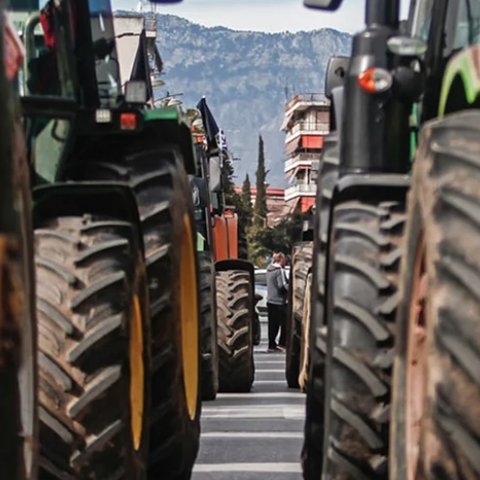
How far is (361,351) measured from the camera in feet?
15.5

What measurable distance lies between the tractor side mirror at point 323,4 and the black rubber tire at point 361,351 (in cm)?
86

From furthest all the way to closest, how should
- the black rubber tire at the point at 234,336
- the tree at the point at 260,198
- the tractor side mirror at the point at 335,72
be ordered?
the tree at the point at 260,198, the black rubber tire at the point at 234,336, the tractor side mirror at the point at 335,72

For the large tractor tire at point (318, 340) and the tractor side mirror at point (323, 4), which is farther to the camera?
the large tractor tire at point (318, 340)

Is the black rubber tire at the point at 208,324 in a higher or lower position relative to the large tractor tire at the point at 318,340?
lower

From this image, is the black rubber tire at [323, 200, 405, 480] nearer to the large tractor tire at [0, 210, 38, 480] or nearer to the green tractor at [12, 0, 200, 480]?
the green tractor at [12, 0, 200, 480]

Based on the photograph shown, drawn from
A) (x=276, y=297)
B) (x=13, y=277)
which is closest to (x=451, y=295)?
(x=13, y=277)

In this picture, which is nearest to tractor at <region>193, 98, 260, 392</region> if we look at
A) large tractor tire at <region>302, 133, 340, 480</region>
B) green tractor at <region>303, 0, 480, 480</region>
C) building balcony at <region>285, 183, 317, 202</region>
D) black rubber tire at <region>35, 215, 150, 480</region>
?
large tractor tire at <region>302, 133, 340, 480</region>

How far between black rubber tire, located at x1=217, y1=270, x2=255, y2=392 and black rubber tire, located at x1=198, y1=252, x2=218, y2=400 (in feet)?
5.44

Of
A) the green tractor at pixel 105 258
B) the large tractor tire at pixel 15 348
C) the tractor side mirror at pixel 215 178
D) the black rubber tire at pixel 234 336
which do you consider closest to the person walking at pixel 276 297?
the tractor side mirror at pixel 215 178

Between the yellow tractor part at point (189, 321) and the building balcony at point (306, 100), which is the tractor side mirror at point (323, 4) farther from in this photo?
the building balcony at point (306, 100)

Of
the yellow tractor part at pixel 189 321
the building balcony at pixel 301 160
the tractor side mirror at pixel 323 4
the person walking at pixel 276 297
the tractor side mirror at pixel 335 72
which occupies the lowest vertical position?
the building balcony at pixel 301 160

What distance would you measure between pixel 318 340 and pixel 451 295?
2.47 m

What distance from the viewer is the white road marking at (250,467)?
8.45 metres

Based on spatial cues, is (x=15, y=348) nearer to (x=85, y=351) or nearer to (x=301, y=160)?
(x=85, y=351)
